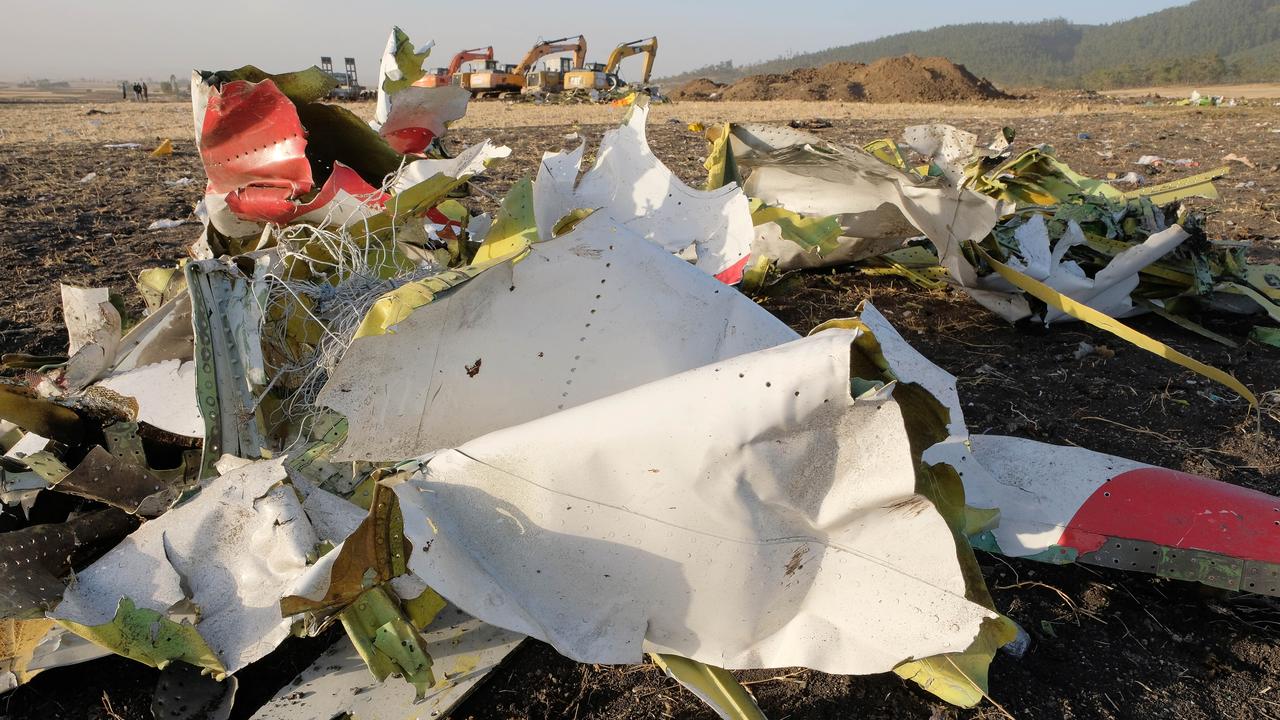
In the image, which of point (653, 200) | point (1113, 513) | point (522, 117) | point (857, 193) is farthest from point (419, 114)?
point (522, 117)

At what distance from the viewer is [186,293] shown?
2.09 metres

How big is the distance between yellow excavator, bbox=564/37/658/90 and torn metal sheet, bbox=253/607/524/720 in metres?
20.8

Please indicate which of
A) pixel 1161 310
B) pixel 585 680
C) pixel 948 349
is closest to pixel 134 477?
pixel 585 680

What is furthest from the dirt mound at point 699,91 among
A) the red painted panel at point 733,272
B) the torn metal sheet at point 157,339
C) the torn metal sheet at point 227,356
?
the torn metal sheet at point 227,356

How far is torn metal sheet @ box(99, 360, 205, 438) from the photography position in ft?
6.36

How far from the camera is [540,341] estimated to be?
1686 mm

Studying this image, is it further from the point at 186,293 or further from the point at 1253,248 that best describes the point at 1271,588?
the point at 1253,248

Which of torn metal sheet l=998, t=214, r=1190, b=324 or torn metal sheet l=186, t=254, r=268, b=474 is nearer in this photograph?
torn metal sheet l=186, t=254, r=268, b=474

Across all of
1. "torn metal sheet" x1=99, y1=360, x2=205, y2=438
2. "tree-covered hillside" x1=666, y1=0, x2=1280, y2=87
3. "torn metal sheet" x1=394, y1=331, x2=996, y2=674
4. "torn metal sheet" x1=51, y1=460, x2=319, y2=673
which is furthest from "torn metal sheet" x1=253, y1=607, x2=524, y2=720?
"tree-covered hillside" x1=666, y1=0, x2=1280, y2=87

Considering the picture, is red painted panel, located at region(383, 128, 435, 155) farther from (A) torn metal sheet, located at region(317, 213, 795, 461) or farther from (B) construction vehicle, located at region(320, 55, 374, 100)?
(B) construction vehicle, located at region(320, 55, 374, 100)

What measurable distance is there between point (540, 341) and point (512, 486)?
1.27ft

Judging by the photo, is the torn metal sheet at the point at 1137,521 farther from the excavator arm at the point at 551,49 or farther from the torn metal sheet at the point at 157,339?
the excavator arm at the point at 551,49

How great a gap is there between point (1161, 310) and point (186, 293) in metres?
Result: 4.02

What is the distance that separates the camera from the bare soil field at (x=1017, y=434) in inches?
63.0
